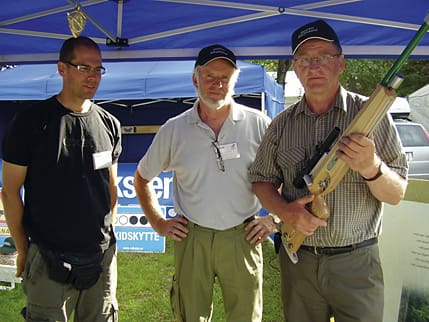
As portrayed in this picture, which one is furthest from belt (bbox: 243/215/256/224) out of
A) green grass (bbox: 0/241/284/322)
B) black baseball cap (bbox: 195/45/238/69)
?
green grass (bbox: 0/241/284/322)

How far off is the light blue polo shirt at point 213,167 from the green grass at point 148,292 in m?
1.91

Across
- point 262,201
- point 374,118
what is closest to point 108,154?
point 262,201

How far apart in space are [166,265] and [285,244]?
3431mm

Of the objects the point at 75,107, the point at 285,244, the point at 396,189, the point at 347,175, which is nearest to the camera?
the point at 396,189

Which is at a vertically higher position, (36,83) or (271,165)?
(36,83)

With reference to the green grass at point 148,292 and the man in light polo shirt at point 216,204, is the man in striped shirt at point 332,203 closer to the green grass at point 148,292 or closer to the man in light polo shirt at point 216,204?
the man in light polo shirt at point 216,204

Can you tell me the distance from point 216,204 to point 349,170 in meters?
0.72

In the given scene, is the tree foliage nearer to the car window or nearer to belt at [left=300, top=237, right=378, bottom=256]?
the car window

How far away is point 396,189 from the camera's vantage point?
1.73 meters

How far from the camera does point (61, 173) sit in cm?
203

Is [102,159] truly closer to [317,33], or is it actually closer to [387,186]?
[317,33]

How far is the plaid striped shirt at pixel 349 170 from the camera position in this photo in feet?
5.87

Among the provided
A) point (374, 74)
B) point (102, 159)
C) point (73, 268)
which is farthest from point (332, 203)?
point (374, 74)

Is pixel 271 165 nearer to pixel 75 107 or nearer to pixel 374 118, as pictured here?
pixel 374 118
